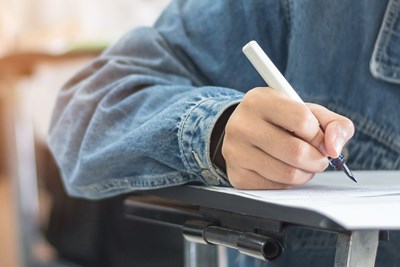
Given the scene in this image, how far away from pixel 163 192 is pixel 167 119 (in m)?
0.07

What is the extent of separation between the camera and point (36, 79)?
7.14ft

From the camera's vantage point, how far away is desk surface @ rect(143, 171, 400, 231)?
44 cm

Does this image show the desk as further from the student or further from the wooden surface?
the wooden surface

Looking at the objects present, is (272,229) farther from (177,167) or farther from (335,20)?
(335,20)

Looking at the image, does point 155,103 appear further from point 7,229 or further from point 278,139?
point 7,229

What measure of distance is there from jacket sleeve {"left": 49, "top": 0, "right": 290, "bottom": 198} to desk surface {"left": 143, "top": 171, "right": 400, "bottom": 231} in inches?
1.4

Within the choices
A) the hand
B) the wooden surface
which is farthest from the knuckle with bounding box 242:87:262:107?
the wooden surface

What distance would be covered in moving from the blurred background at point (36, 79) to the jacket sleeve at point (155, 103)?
0.70 meters

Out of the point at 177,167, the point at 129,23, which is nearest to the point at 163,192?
the point at 177,167

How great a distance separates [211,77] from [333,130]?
0.30 meters

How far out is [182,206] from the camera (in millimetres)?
720

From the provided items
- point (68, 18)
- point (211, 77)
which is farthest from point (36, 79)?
point (211, 77)

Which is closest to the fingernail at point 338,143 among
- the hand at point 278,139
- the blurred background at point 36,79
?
the hand at point 278,139

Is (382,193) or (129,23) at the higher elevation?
(382,193)
